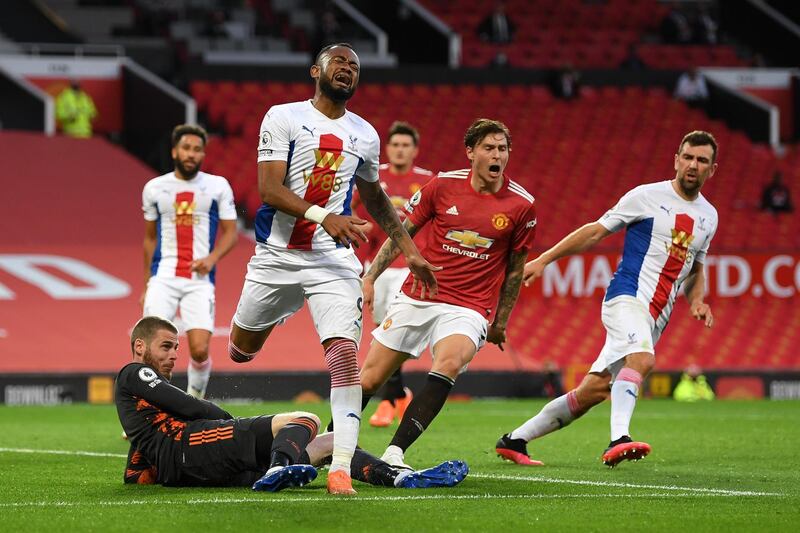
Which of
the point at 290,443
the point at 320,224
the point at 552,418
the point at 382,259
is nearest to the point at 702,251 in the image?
the point at 552,418

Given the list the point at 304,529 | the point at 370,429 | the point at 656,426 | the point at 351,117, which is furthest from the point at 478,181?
the point at 656,426

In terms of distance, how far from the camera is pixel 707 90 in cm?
2981

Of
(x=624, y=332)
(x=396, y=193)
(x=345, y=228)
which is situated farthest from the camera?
(x=396, y=193)

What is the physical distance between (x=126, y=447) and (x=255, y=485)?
367 cm

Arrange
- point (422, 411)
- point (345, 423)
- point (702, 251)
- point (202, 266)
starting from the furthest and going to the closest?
point (202, 266)
point (702, 251)
point (422, 411)
point (345, 423)

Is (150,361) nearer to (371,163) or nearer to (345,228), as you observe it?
(345,228)

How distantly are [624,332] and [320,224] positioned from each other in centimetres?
310

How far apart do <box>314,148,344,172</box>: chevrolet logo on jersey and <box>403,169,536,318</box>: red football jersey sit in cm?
128

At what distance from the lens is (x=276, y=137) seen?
7.57m

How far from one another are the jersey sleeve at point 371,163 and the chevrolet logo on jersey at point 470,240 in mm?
991

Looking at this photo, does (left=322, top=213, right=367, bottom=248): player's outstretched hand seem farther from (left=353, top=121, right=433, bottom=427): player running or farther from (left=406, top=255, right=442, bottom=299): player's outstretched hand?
(left=353, top=121, right=433, bottom=427): player running

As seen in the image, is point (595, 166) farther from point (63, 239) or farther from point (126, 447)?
point (126, 447)

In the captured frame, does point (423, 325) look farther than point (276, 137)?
Yes

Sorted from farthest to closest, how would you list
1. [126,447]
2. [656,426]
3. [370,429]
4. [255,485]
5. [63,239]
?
[63,239] → [656,426] → [370,429] → [126,447] → [255,485]
